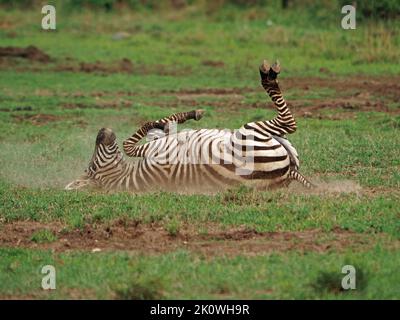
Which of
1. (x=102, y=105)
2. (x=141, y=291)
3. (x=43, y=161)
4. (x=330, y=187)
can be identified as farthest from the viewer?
(x=102, y=105)

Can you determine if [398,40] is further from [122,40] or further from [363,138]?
[363,138]

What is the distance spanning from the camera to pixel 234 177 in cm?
908

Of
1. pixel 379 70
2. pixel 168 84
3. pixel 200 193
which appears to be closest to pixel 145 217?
pixel 200 193

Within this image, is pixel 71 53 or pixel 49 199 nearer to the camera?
pixel 49 199

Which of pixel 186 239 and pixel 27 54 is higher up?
pixel 27 54

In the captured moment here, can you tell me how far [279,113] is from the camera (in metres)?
9.57

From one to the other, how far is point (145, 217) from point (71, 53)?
1421 cm

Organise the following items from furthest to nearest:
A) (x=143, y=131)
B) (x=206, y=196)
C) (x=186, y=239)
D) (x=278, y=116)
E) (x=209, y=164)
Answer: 1. (x=143, y=131)
2. (x=278, y=116)
3. (x=209, y=164)
4. (x=206, y=196)
5. (x=186, y=239)

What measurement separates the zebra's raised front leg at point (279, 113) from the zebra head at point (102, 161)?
148 centimetres

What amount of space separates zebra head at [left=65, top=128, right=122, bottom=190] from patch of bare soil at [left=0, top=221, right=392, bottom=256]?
1.47 metres

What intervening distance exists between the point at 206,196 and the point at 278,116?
1.16m

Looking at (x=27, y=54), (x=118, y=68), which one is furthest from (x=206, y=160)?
(x=27, y=54)

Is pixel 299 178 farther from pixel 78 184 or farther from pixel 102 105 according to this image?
pixel 102 105
